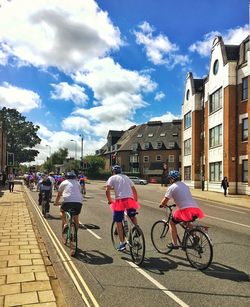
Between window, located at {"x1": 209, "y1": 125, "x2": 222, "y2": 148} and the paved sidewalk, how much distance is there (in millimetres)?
29989

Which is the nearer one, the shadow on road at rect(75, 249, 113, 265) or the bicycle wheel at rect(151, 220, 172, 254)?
the shadow on road at rect(75, 249, 113, 265)

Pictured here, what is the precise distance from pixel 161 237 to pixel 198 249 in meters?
1.49

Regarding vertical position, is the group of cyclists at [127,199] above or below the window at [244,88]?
below

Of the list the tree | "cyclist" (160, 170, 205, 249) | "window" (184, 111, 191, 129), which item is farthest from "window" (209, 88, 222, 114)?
the tree

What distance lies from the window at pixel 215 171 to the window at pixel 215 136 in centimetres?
201

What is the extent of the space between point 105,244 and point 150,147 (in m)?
79.7

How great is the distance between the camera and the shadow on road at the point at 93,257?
783 centimetres

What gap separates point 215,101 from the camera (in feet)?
131

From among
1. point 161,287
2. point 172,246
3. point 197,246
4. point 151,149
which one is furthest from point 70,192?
point 151,149

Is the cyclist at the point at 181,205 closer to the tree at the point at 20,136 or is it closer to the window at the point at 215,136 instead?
the window at the point at 215,136

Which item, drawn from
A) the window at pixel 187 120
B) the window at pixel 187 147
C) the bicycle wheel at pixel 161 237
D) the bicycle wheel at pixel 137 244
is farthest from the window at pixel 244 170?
the bicycle wheel at pixel 137 244

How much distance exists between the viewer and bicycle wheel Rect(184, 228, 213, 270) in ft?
22.9

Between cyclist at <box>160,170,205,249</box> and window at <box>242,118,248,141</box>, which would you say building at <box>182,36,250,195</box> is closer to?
window at <box>242,118,248,141</box>

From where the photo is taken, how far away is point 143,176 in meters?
89.5
